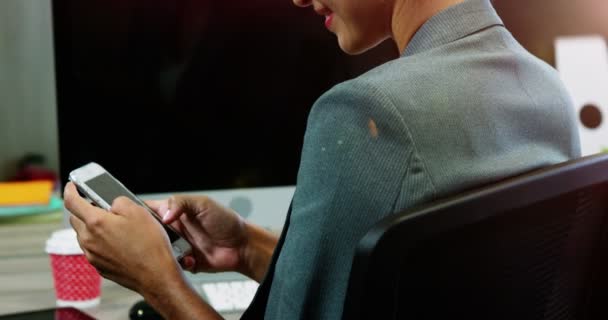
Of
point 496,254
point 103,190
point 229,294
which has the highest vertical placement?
point 496,254

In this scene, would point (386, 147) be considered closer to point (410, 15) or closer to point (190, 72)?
point (410, 15)

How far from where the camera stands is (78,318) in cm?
115

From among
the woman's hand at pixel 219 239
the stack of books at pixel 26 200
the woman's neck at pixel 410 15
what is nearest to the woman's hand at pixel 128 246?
the woman's hand at pixel 219 239

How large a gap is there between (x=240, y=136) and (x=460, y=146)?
0.74m

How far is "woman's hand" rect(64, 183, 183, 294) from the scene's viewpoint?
0.85 m

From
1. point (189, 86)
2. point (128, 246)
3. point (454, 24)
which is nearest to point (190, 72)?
point (189, 86)

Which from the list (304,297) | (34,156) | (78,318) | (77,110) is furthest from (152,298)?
(34,156)

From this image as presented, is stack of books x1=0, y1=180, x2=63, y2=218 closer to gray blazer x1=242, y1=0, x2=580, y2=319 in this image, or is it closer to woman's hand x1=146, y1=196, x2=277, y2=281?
woman's hand x1=146, y1=196, x2=277, y2=281

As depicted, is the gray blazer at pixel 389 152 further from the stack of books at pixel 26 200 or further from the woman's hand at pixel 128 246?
the stack of books at pixel 26 200

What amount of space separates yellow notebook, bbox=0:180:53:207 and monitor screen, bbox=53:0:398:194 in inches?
18.6

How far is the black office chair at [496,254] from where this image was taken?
1.73 ft

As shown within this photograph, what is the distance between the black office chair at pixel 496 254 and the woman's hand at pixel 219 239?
51 cm

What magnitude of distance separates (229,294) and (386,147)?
67cm

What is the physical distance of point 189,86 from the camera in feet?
4.42
